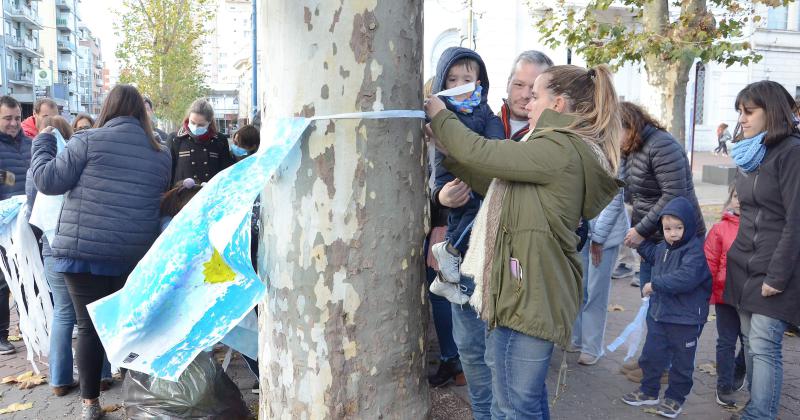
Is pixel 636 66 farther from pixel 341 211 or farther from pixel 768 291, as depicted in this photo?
pixel 341 211

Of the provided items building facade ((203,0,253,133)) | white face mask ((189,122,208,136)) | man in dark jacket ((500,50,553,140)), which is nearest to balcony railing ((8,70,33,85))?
building facade ((203,0,253,133))

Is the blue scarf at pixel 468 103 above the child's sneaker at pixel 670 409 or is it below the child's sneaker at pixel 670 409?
above

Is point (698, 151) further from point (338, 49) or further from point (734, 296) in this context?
point (338, 49)

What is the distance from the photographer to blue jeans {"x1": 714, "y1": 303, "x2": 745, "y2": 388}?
3.99m

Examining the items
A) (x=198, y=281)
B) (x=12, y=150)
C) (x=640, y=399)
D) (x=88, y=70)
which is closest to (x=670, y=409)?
(x=640, y=399)

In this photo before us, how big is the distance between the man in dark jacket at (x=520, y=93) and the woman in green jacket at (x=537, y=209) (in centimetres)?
81

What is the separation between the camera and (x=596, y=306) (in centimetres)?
487

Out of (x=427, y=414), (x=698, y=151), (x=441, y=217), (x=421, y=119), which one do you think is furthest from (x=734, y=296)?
(x=698, y=151)

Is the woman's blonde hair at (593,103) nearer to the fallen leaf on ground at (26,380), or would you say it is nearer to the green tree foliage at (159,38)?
the fallen leaf on ground at (26,380)

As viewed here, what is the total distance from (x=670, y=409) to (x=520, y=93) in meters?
A: 2.05

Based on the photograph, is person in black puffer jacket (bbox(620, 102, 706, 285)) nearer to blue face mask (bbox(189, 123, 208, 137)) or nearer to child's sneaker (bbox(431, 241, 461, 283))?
child's sneaker (bbox(431, 241, 461, 283))

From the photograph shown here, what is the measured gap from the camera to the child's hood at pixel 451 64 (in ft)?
10.0

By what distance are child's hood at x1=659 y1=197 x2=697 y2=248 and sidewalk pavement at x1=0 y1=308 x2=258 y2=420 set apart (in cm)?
272

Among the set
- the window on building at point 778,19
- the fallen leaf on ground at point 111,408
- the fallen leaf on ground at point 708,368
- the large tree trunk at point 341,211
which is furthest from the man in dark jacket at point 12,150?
the window on building at point 778,19
